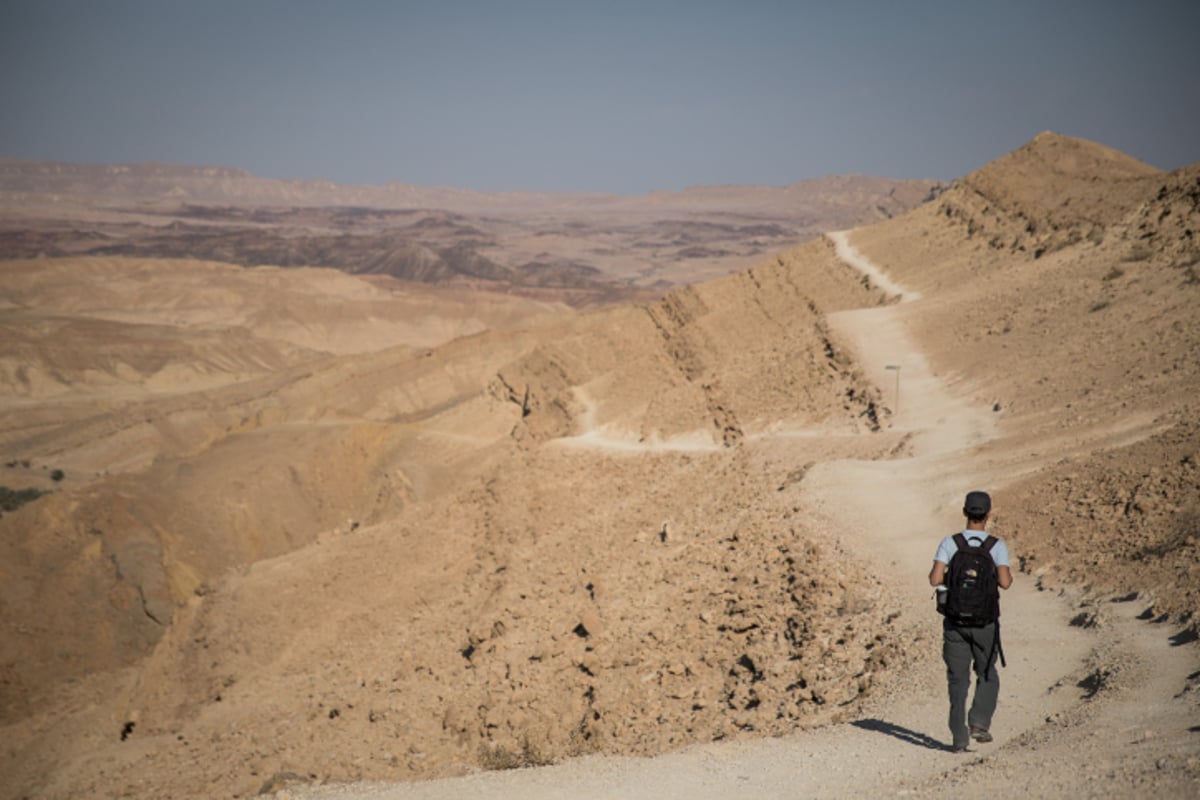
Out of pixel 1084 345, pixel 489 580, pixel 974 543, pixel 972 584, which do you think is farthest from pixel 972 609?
pixel 1084 345

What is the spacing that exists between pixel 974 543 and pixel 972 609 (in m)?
0.39

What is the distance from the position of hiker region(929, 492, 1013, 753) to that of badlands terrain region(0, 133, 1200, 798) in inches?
10.5

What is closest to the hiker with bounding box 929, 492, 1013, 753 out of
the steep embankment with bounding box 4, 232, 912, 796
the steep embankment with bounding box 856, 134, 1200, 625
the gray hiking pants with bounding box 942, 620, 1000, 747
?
the gray hiking pants with bounding box 942, 620, 1000, 747

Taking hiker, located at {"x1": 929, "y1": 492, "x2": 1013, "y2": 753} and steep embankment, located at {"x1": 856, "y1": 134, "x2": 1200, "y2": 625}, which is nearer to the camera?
hiker, located at {"x1": 929, "y1": 492, "x2": 1013, "y2": 753}

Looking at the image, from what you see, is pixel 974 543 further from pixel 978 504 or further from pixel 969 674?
pixel 969 674

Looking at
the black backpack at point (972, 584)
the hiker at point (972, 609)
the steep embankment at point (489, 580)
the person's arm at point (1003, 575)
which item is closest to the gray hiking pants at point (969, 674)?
the hiker at point (972, 609)

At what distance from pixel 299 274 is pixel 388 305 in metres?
11.6

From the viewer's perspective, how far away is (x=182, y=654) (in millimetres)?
17062

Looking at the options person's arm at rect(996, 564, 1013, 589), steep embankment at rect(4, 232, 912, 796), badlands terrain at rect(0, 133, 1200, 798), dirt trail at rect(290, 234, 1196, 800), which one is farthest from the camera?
steep embankment at rect(4, 232, 912, 796)

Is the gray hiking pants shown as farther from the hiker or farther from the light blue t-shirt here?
the light blue t-shirt

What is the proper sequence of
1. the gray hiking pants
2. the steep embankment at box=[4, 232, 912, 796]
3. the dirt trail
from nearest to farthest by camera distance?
the dirt trail, the gray hiking pants, the steep embankment at box=[4, 232, 912, 796]

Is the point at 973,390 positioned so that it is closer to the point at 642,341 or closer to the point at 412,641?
the point at 412,641

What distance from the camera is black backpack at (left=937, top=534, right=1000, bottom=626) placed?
5727mm

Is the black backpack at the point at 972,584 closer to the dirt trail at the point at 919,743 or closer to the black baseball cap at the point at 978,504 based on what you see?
the black baseball cap at the point at 978,504
